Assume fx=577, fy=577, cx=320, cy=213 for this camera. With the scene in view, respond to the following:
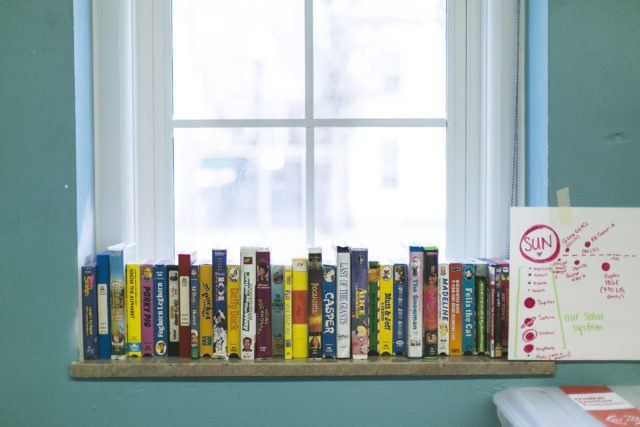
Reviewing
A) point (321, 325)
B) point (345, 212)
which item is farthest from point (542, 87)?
point (321, 325)

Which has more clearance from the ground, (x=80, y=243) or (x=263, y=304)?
(x=80, y=243)

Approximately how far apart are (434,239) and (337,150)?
378 millimetres

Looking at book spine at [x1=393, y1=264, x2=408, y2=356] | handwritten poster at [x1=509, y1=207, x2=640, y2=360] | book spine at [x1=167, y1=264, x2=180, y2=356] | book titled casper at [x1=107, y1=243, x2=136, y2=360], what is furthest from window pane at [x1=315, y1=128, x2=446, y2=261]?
book titled casper at [x1=107, y1=243, x2=136, y2=360]

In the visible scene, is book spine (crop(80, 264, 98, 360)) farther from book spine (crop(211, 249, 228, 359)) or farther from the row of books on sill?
book spine (crop(211, 249, 228, 359))

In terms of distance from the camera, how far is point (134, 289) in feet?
4.66

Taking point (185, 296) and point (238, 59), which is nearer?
point (185, 296)

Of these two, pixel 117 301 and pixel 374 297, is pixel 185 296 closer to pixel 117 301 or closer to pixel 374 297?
pixel 117 301

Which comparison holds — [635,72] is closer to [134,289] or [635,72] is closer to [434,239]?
[434,239]

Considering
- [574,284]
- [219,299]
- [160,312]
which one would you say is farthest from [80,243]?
[574,284]

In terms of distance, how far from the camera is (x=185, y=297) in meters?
Answer: 1.42

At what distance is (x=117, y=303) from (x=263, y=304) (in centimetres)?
36

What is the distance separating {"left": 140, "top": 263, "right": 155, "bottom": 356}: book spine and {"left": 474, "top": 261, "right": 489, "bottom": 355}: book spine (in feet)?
2.64

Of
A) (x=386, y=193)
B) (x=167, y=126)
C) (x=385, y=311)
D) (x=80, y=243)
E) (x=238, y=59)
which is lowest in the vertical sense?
(x=385, y=311)

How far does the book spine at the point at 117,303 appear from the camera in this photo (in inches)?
55.4
